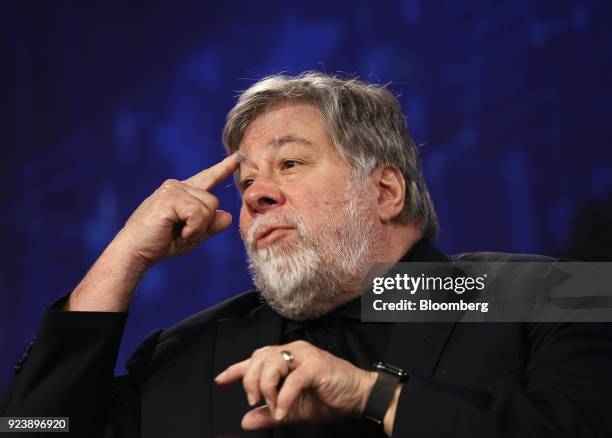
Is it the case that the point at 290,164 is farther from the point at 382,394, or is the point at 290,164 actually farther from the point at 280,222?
the point at 382,394

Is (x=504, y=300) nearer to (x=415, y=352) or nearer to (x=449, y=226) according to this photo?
(x=415, y=352)

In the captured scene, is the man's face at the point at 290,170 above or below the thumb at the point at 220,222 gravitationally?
above

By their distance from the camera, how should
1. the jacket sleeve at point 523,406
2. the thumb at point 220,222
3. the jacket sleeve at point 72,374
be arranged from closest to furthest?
the jacket sleeve at point 523,406 → the jacket sleeve at point 72,374 → the thumb at point 220,222

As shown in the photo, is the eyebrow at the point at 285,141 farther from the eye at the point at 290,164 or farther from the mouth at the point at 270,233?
the mouth at the point at 270,233

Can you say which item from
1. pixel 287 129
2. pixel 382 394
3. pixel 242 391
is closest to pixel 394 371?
pixel 382 394

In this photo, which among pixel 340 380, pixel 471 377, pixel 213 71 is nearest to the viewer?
pixel 340 380

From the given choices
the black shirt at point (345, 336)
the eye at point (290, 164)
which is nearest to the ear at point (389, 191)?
the black shirt at point (345, 336)

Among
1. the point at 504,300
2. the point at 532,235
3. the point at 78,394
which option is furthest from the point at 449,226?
the point at 78,394

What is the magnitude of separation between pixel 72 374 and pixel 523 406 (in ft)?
3.18

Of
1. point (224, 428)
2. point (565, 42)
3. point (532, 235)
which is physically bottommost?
point (224, 428)

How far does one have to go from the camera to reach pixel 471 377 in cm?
166

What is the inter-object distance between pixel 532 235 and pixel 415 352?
108 cm

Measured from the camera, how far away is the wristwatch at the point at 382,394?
1428mm

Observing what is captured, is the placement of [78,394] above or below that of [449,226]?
below
